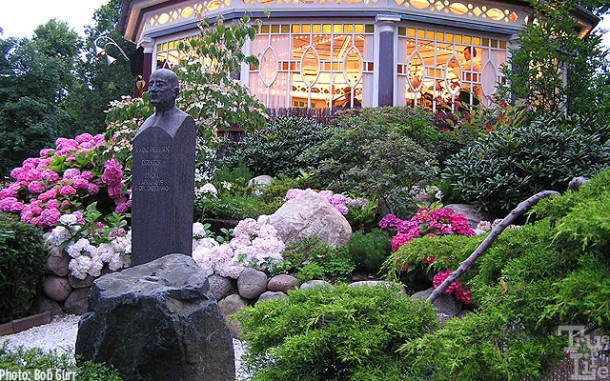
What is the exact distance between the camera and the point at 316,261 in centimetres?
661

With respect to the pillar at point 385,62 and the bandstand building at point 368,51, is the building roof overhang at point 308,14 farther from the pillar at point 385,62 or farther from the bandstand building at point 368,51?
the pillar at point 385,62

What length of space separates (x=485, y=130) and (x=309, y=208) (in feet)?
14.6

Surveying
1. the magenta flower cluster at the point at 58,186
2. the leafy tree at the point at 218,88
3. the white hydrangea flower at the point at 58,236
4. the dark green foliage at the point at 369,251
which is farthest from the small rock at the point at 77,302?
the dark green foliage at the point at 369,251

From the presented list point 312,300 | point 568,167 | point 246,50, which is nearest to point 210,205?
point 568,167

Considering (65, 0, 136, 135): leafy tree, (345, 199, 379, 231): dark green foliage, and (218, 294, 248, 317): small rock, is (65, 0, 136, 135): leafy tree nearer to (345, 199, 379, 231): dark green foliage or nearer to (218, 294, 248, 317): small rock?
(345, 199, 379, 231): dark green foliage

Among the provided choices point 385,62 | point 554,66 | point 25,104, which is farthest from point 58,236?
point 25,104

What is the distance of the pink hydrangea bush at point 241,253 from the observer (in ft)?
20.6

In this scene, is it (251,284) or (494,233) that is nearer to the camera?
(494,233)

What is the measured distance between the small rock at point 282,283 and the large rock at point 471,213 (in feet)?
9.84

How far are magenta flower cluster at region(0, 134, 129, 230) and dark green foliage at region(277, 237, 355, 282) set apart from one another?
272 centimetres

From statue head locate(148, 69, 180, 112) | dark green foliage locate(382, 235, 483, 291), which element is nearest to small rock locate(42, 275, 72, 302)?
statue head locate(148, 69, 180, 112)

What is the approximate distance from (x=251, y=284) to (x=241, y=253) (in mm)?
569

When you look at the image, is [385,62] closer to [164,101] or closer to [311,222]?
[311,222]

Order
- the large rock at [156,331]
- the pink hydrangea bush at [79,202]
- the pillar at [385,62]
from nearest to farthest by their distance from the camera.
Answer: the large rock at [156,331] → the pink hydrangea bush at [79,202] → the pillar at [385,62]
